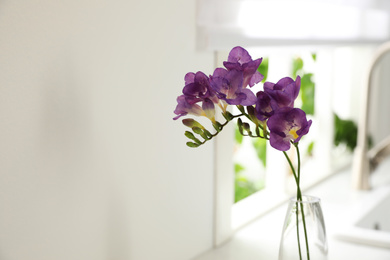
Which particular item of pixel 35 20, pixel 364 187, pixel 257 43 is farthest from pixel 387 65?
pixel 35 20

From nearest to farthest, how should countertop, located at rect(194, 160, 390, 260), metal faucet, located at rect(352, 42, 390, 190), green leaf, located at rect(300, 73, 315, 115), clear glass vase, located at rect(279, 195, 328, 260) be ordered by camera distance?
clear glass vase, located at rect(279, 195, 328, 260) → countertop, located at rect(194, 160, 390, 260) → metal faucet, located at rect(352, 42, 390, 190) → green leaf, located at rect(300, 73, 315, 115)

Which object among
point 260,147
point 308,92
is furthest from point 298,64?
point 260,147

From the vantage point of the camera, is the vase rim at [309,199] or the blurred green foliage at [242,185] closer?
the vase rim at [309,199]

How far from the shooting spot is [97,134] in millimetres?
1067

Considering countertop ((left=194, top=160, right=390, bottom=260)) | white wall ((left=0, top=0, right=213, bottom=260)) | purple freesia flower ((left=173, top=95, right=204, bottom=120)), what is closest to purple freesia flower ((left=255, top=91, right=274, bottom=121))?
purple freesia flower ((left=173, top=95, right=204, bottom=120))

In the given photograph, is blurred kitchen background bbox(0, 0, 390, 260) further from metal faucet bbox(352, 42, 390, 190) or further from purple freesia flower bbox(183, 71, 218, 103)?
metal faucet bbox(352, 42, 390, 190)

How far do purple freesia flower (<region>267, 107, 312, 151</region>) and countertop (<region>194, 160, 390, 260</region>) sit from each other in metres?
0.60

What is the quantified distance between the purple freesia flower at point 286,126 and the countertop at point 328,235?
60 cm

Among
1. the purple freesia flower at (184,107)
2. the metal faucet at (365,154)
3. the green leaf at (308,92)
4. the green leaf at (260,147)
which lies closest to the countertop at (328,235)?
the metal faucet at (365,154)

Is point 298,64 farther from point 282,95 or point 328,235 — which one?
point 282,95

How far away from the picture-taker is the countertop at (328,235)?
145 cm

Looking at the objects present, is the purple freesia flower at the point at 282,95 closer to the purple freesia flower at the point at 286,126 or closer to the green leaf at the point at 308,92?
the purple freesia flower at the point at 286,126

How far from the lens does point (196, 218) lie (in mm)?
1400

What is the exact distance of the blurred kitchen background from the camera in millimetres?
913
